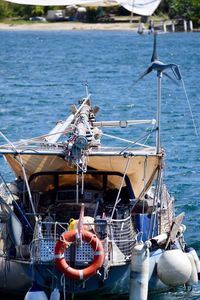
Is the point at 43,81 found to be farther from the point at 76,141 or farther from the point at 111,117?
the point at 76,141

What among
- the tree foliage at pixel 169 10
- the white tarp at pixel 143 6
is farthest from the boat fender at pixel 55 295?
the tree foliage at pixel 169 10

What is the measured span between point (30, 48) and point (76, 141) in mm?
95675

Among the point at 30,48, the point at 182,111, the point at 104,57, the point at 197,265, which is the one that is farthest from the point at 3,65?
the point at 197,265

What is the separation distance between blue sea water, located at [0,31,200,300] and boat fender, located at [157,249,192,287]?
1.25m

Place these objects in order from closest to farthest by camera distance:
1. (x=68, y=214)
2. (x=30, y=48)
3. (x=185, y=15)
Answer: (x=68, y=214) → (x=30, y=48) → (x=185, y=15)

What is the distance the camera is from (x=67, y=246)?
2327cm

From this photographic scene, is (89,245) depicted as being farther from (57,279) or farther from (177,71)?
(177,71)

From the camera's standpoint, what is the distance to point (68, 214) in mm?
25219

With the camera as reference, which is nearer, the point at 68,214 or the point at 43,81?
the point at 68,214

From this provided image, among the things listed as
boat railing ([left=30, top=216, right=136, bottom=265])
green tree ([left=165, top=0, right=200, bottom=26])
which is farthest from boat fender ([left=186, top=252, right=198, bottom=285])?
green tree ([left=165, top=0, right=200, bottom=26])

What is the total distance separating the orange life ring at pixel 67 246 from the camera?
76.2ft

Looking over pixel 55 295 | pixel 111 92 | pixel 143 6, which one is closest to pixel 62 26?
pixel 111 92

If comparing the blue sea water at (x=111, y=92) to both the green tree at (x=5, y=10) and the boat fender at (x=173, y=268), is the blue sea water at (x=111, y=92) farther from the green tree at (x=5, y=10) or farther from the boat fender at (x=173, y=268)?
the green tree at (x=5, y=10)

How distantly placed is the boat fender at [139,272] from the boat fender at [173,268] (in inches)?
35.3
